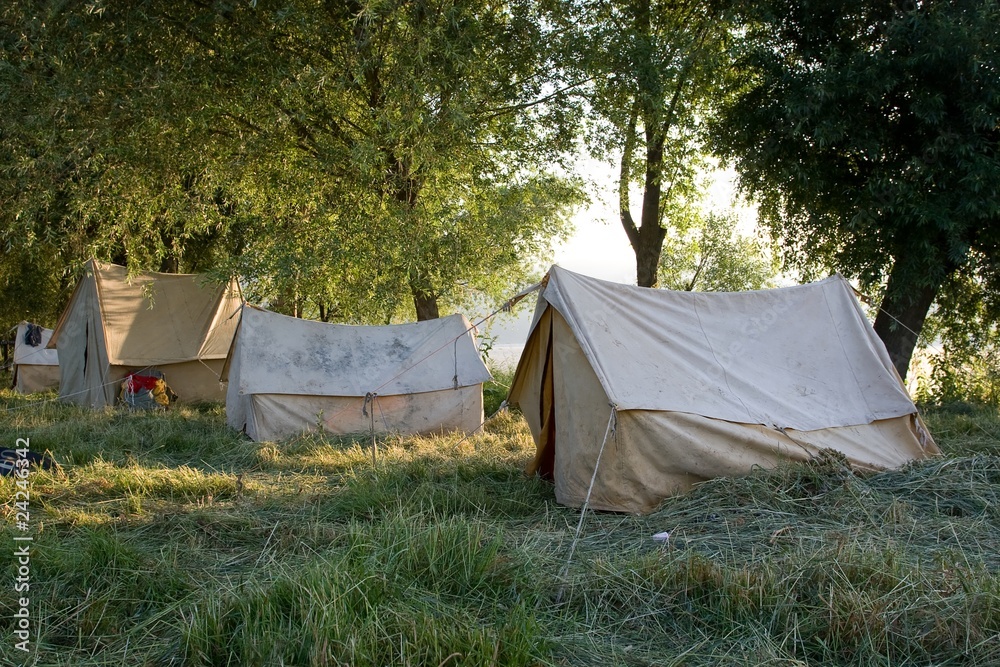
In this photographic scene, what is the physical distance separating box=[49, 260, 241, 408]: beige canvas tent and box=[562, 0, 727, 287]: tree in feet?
21.5

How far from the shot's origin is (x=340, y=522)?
4.92 meters

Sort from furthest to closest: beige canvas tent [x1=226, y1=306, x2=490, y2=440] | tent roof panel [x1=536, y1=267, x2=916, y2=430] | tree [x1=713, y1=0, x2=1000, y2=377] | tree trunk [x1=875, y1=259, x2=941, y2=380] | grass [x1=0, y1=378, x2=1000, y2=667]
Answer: tree trunk [x1=875, y1=259, x2=941, y2=380], beige canvas tent [x1=226, y1=306, x2=490, y2=440], tree [x1=713, y1=0, x2=1000, y2=377], tent roof panel [x1=536, y1=267, x2=916, y2=430], grass [x1=0, y1=378, x2=1000, y2=667]

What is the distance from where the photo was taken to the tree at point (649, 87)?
9562mm

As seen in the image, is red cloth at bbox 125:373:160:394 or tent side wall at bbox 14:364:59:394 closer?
red cloth at bbox 125:373:160:394

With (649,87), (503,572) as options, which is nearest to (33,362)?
(649,87)

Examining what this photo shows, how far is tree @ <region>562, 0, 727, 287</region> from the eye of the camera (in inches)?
376

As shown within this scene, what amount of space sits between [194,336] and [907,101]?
1102 centimetres

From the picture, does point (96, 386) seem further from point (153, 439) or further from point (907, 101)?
point (907, 101)

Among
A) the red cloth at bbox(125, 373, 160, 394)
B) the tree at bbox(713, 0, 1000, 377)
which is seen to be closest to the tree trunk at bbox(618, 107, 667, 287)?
the tree at bbox(713, 0, 1000, 377)

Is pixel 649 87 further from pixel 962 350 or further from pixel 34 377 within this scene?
pixel 34 377

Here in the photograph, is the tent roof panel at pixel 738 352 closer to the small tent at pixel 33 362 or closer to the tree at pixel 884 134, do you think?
the tree at pixel 884 134

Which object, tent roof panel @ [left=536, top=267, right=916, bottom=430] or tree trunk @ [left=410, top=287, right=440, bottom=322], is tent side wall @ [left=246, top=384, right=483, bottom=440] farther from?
tent roof panel @ [left=536, top=267, right=916, bottom=430]

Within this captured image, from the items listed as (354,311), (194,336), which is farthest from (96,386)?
(354,311)

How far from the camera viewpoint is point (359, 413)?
30.8 ft
